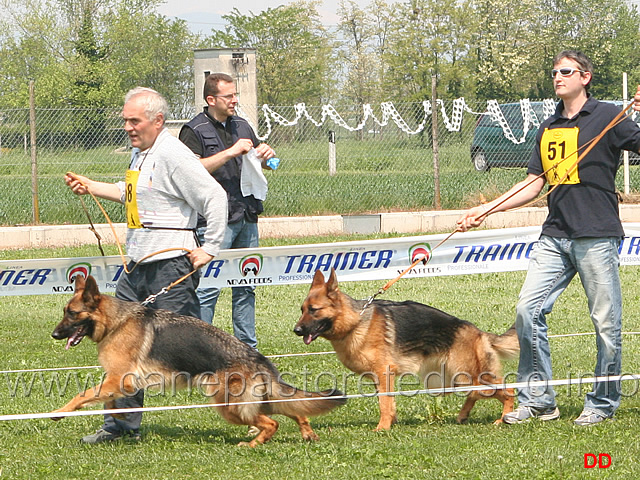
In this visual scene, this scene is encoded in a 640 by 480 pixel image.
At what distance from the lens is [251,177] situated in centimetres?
640

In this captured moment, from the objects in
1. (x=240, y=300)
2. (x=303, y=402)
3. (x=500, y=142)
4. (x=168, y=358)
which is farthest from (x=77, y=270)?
(x=500, y=142)

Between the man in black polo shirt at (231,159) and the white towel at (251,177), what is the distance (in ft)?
0.14

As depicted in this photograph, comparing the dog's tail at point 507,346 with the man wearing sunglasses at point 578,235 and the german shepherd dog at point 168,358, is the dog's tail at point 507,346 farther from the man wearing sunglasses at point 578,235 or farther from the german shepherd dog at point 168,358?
the german shepherd dog at point 168,358

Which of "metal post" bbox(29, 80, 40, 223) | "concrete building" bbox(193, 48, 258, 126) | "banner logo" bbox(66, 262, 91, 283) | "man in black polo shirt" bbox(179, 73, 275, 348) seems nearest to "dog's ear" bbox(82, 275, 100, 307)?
"man in black polo shirt" bbox(179, 73, 275, 348)

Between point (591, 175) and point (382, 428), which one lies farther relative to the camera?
point (382, 428)

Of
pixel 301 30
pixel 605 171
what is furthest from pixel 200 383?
pixel 301 30

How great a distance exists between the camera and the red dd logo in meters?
4.16

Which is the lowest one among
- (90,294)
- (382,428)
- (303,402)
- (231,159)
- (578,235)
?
(382,428)

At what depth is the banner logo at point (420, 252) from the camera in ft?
23.4

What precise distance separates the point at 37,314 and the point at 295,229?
5289mm

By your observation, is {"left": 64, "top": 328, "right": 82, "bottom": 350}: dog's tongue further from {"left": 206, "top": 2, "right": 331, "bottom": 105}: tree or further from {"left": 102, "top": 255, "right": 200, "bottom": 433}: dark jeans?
{"left": 206, "top": 2, "right": 331, "bottom": 105}: tree

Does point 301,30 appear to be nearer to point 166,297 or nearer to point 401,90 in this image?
point 401,90

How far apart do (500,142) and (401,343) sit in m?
12.4

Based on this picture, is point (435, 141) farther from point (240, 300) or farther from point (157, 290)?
point (157, 290)
